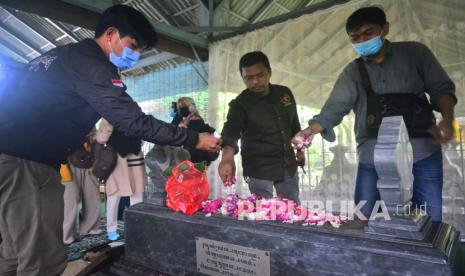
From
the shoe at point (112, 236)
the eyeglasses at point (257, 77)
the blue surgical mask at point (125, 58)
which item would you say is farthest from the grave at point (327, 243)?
the shoe at point (112, 236)

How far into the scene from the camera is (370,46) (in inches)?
70.4

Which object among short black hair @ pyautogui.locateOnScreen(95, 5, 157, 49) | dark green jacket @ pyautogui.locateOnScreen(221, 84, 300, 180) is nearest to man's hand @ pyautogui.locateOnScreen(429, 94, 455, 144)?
dark green jacket @ pyautogui.locateOnScreen(221, 84, 300, 180)

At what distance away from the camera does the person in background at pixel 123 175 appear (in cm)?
346

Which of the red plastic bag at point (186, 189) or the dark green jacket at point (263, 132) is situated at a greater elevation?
the dark green jacket at point (263, 132)

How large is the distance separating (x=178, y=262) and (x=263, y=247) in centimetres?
50

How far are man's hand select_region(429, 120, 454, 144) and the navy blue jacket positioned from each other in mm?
1187

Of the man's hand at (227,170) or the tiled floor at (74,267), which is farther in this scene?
the tiled floor at (74,267)

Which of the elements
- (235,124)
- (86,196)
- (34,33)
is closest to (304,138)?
(235,124)

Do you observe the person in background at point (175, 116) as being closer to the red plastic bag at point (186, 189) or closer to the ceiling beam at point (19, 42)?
the red plastic bag at point (186, 189)

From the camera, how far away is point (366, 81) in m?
1.82

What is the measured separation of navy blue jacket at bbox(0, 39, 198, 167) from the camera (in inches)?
61.2

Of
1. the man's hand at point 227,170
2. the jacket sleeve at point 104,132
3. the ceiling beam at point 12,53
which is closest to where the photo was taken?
the man's hand at point 227,170

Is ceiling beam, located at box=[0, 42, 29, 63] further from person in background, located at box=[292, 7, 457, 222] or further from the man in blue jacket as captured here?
person in background, located at box=[292, 7, 457, 222]

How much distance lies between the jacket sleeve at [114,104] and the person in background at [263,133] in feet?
2.62
